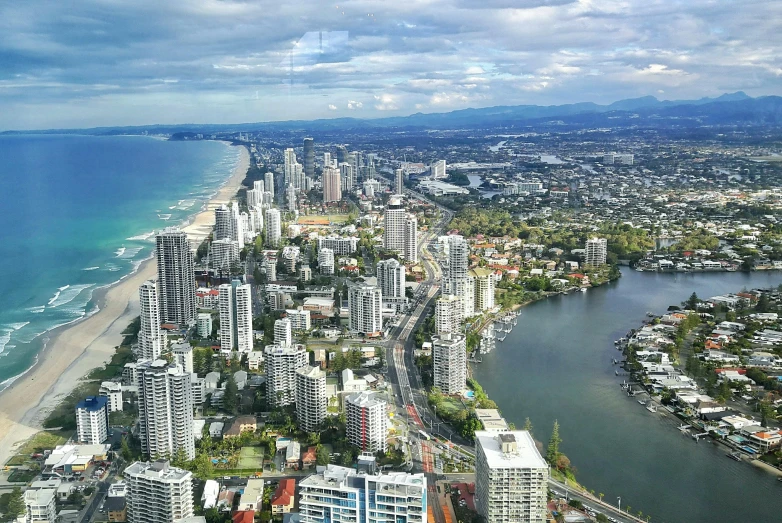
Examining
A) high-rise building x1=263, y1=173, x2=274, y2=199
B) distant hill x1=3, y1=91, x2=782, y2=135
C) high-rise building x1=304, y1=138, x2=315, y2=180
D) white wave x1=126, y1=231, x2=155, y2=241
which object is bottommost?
white wave x1=126, y1=231, x2=155, y2=241

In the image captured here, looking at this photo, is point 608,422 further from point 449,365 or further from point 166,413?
point 166,413

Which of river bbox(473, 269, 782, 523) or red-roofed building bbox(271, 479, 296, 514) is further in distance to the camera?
river bbox(473, 269, 782, 523)

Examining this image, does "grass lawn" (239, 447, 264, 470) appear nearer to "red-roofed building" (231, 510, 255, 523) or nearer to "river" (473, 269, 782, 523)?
"red-roofed building" (231, 510, 255, 523)

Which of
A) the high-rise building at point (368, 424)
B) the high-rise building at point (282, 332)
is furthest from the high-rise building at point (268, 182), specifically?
the high-rise building at point (368, 424)

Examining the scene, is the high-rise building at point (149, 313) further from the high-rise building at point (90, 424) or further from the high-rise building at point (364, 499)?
the high-rise building at point (364, 499)

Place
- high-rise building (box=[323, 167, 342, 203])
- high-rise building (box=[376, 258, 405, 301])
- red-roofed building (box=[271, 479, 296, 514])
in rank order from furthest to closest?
high-rise building (box=[323, 167, 342, 203]), high-rise building (box=[376, 258, 405, 301]), red-roofed building (box=[271, 479, 296, 514])

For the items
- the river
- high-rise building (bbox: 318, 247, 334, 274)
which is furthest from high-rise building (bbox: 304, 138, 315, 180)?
the river
